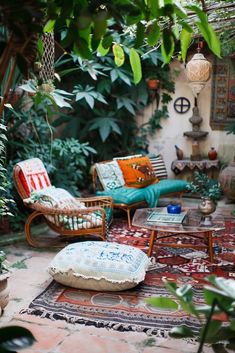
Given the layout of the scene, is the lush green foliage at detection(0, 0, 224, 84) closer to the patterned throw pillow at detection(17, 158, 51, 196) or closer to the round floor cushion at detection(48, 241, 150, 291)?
the round floor cushion at detection(48, 241, 150, 291)

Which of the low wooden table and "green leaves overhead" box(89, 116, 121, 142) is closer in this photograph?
the low wooden table

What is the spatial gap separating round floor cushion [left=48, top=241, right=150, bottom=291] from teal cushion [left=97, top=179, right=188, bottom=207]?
1746 millimetres

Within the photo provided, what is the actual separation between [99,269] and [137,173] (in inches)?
104

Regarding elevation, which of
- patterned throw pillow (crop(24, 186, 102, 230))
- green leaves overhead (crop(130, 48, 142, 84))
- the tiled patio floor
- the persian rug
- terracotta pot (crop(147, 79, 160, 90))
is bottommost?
the persian rug

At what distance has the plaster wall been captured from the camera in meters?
6.48

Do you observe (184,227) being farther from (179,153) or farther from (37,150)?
(179,153)

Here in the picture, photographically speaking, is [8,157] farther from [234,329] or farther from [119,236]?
[234,329]

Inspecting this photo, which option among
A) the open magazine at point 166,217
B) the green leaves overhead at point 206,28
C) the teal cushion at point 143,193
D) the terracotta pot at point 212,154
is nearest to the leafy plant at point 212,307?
the green leaves overhead at point 206,28

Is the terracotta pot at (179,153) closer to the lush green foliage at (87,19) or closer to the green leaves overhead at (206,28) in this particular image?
the lush green foliage at (87,19)

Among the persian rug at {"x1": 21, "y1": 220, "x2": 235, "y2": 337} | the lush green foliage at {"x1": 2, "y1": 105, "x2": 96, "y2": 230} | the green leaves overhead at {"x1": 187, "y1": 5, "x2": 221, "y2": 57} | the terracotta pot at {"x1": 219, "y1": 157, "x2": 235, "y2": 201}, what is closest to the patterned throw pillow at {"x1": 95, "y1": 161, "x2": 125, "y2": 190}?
the lush green foliage at {"x1": 2, "y1": 105, "x2": 96, "y2": 230}

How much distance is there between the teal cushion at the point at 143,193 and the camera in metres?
4.84

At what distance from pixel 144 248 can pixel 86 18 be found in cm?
334

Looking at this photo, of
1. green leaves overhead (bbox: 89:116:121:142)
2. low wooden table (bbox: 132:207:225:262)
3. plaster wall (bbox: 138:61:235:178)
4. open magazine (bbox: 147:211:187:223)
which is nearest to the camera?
low wooden table (bbox: 132:207:225:262)

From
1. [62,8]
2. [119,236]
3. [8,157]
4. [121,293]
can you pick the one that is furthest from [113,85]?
[62,8]
